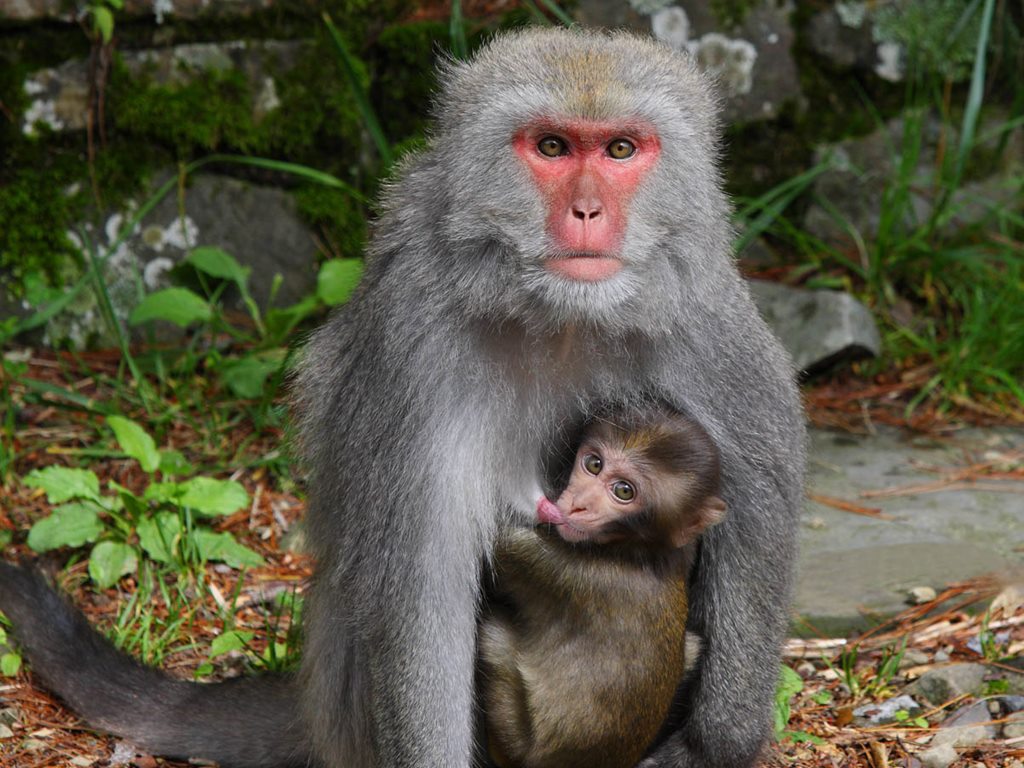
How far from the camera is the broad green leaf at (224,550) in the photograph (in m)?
5.32

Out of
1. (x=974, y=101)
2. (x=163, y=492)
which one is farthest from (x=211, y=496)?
(x=974, y=101)

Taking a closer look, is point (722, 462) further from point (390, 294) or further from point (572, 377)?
point (390, 294)

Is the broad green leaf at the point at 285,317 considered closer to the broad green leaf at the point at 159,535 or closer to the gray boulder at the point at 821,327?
the broad green leaf at the point at 159,535

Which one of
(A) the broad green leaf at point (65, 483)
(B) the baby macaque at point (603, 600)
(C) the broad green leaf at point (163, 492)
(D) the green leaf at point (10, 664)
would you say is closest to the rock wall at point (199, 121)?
(A) the broad green leaf at point (65, 483)

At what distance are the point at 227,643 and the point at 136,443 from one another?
3.43 feet

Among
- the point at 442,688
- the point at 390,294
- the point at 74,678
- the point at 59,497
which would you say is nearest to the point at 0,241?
the point at 59,497

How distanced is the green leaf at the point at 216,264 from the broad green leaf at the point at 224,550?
150cm

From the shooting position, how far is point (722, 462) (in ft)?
12.9

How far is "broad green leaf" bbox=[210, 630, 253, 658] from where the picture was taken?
4.85 m

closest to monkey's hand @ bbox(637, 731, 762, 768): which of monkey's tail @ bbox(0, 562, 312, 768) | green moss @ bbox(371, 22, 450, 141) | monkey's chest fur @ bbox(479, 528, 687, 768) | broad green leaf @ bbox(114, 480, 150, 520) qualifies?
monkey's chest fur @ bbox(479, 528, 687, 768)

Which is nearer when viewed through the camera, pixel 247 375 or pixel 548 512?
pixel 548 512

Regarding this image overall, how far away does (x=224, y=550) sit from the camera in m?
5.34

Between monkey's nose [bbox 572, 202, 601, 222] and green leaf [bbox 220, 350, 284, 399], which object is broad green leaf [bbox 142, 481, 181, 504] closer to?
green leaf [bbox 220, 350, 284, 399]

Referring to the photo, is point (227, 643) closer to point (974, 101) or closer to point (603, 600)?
point (603, 600)
